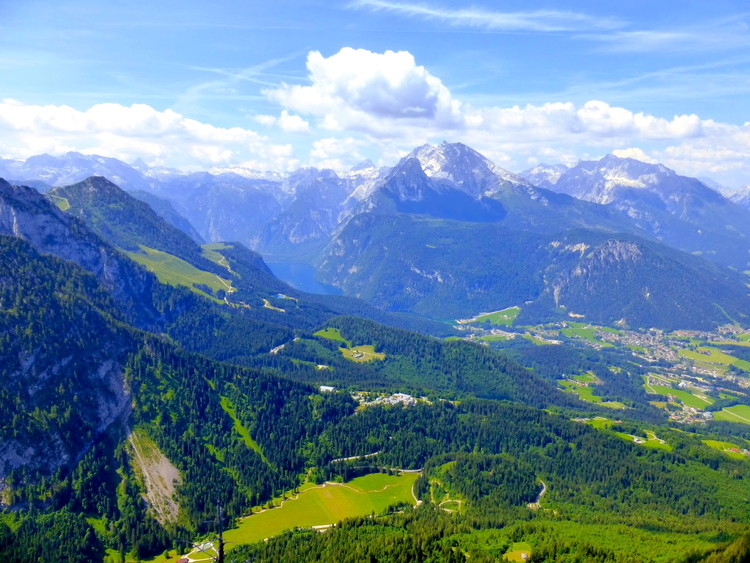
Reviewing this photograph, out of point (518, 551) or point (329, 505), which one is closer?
point (518, 551)

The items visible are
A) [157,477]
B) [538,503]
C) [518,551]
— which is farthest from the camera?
[157,477]

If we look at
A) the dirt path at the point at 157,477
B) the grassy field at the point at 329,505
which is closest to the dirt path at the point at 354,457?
the grassy field at the point at 329,505

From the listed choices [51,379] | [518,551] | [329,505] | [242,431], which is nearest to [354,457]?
[329,505]

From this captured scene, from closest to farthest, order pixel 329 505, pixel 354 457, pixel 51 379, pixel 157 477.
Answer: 1. pixel 329 505
2. pixel 157 477
3. pixel 51 379
4. pixel 354 457

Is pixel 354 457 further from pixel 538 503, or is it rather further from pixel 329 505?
pixel 538 503

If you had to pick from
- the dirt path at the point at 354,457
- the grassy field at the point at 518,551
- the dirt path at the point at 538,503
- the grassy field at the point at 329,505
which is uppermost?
the grassy field at the point at 518,551

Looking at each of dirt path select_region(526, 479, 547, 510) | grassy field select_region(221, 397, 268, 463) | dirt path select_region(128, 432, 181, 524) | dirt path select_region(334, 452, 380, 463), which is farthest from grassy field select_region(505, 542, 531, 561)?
grassy field select_region(221, 397, 268, 463)

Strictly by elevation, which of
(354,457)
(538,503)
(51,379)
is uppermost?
(51,379)

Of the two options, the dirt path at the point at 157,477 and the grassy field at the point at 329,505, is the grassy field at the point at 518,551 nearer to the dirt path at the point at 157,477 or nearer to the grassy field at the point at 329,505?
the grassy field at the point at 329,505

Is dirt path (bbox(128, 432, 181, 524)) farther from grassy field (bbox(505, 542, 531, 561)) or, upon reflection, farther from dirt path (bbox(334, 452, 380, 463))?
grassy field (bbox(505, 542, 531, 561))
